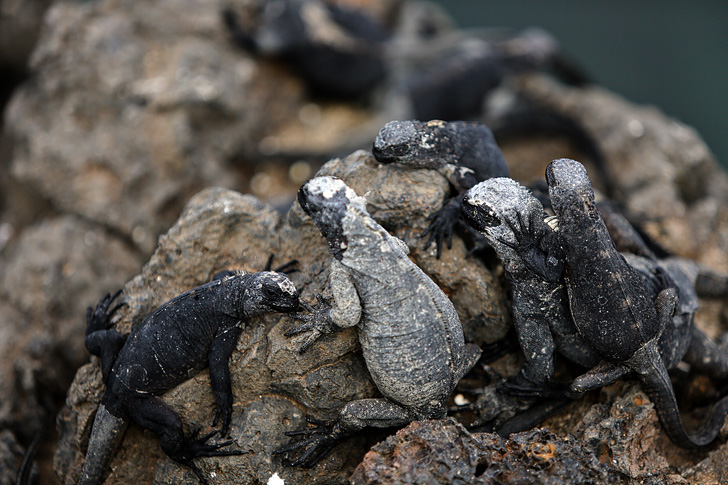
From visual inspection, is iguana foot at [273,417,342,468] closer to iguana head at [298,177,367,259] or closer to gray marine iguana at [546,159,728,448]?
iguana head at [298,177,367,259]

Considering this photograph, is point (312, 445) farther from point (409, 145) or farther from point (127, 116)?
point (127, 116)

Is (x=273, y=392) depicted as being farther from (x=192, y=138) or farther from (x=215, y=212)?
(x=192, y=138)

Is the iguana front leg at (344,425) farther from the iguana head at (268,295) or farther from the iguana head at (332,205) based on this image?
the iguana head at (332,205)

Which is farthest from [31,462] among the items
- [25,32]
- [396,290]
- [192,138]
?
[25,32]

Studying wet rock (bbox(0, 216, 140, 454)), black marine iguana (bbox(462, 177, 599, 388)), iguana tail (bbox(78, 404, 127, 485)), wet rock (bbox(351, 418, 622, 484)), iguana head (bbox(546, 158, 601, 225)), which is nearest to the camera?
wet rock (bbox(351, 418, 622, 484))

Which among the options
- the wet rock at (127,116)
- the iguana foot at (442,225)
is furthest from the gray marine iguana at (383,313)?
the wet rock at (127,116)

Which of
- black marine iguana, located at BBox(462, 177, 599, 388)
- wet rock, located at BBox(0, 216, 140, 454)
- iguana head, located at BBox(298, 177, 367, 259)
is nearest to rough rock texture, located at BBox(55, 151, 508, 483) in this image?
black marine iguana, located at BBox(462, 177, 599, 388)

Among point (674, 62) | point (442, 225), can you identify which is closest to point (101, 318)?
point (442, 225)
